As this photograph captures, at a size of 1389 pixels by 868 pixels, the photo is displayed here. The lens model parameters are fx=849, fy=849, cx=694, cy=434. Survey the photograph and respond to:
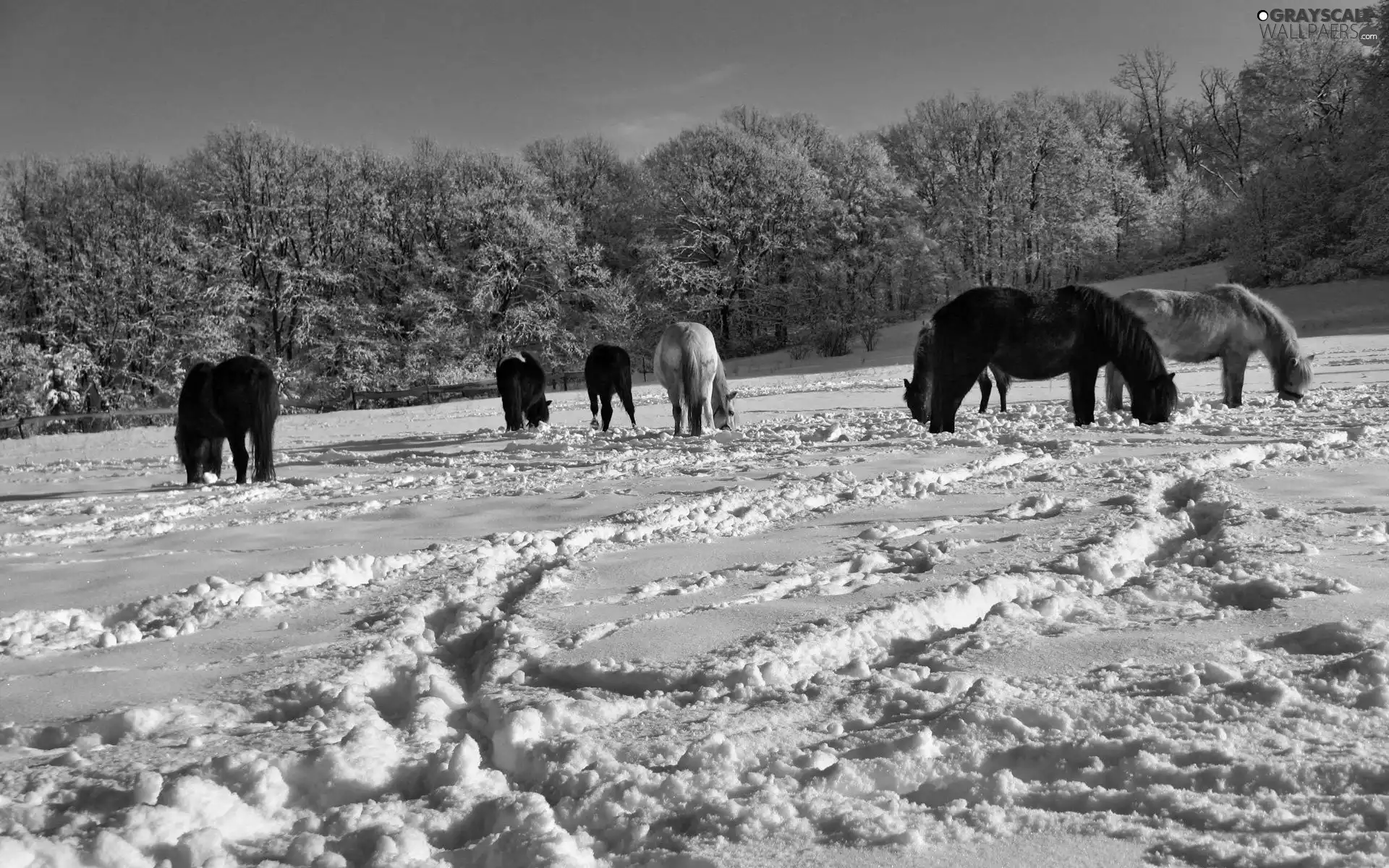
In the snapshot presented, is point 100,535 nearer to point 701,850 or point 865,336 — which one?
point 701,850

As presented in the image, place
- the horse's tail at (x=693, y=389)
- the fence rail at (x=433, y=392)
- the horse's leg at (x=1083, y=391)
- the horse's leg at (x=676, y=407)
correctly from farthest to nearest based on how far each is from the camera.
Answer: the fence rail at (x=433, y=392) → the horse's leg at (x=676, y=407) → the horse's tail at (x=693, y=389) → the horse's leg at (x=1083, y=391)

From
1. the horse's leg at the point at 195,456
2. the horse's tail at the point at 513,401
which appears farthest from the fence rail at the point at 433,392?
the horse's leg at the point at 195,456

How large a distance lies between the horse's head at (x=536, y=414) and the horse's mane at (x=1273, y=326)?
10159mm

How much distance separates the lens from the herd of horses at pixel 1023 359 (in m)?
8.28

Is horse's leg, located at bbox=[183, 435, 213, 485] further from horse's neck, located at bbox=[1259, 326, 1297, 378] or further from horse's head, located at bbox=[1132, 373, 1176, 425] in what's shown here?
horse's neck, located at bbox=[1259, 326, 1297, 378]

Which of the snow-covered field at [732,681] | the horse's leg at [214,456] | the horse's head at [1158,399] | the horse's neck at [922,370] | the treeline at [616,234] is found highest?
the treeline at [616,234]

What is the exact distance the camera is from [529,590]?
3.39 metres

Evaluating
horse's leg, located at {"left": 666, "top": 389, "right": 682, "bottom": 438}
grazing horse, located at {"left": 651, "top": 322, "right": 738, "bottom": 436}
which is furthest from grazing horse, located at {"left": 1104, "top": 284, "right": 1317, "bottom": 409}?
horse's leg, located at {"left": 666, "top": 389, "right": 682, "bottom": 438}

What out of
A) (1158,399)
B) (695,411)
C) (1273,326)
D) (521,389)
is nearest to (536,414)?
(521,389)

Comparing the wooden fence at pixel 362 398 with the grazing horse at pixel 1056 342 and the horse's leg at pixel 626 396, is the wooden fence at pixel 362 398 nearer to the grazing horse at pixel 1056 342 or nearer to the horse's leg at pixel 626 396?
the horse's leg at pixel 626 396

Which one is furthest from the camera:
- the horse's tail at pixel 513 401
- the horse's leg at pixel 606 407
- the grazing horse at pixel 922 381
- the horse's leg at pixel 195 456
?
the horse's tail at pixel 513 401

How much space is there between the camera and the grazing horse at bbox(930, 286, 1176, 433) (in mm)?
8828

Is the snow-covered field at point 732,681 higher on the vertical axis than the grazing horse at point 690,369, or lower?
lower

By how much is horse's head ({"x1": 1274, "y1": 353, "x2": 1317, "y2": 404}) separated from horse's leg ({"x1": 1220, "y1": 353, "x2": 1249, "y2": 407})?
445 millimetres
